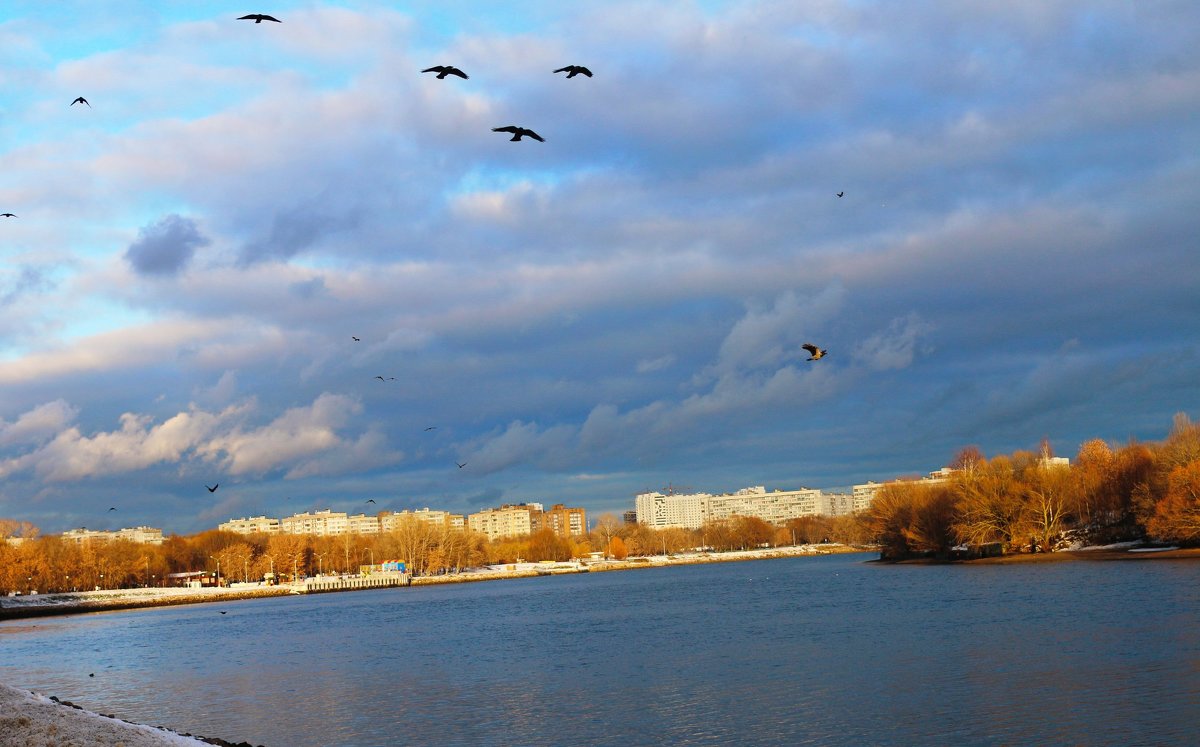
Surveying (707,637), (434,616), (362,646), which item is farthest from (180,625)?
(707,637)

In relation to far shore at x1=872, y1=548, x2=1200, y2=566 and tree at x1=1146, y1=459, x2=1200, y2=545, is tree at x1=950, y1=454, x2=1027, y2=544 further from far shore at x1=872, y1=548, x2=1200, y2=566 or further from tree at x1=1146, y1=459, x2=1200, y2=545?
tree at x1=1146, y1=459, x2=1200, y2=545

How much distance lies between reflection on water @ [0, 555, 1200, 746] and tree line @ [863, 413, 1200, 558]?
1454 inches

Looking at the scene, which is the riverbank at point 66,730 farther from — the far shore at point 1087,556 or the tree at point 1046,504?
the tree at point 1046,504

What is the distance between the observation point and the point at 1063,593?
222 feet

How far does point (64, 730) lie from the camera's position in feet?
82.2

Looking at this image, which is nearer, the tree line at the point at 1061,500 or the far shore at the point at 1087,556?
the far shore at the point at 1087,556

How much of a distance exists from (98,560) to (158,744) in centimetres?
18770

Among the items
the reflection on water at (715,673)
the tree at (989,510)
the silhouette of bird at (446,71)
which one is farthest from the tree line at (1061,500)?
the silhouette of bird at (446,71)

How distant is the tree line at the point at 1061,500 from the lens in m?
118

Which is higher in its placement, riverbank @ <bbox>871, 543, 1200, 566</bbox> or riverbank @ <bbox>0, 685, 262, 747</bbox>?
riverbank @ <bbox>0, 685, 262, 747</bbox>

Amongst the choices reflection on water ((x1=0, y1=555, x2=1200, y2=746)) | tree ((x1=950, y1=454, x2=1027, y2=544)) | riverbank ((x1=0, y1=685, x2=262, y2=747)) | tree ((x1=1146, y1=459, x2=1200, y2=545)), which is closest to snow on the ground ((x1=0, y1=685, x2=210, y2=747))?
riverbank ((x1=0, y1=685, x2=262, y2=747))

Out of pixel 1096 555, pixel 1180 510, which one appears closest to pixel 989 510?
pixel 1096 555

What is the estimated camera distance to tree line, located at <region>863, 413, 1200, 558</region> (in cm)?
11831

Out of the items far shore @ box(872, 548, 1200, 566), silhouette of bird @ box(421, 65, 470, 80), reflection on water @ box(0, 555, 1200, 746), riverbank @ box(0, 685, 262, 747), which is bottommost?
far shore @ box(872, 548, 1200, 566)
